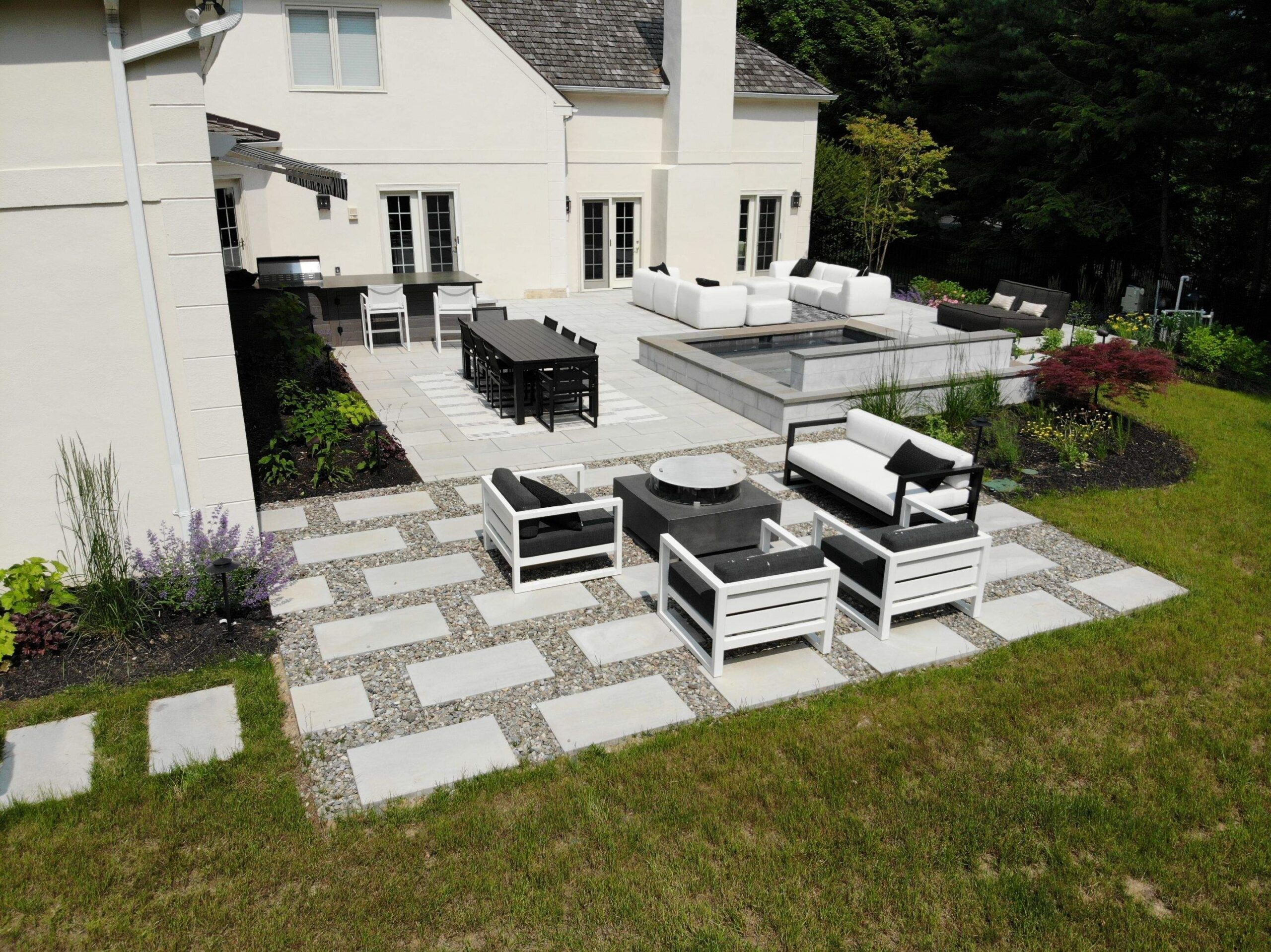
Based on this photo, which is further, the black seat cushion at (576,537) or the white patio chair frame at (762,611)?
the black seat cushion at (576,537)

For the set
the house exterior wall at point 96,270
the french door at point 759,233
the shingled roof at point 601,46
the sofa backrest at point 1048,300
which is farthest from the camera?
the french door at point 759,233

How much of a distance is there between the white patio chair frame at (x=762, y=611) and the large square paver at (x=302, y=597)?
103 inches

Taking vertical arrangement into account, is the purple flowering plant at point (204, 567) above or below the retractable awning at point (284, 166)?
below

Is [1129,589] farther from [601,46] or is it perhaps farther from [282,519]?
[601,46]

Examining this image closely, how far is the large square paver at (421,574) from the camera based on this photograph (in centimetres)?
701

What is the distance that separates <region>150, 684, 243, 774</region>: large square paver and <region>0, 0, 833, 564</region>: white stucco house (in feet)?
5.69

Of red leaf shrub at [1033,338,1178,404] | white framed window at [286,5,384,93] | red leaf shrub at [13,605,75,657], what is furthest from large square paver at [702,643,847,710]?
white framed window at [286,5,384,93]

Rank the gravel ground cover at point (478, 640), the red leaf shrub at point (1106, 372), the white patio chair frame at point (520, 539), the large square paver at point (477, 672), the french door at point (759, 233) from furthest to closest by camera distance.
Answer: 1. the french door at point (759, 233)
2. the red leaf shrub at point (1106, 372)
3. the white patio chair frame at point (520, 539)
4. the large square paver at point (477, 672)
5. the gravel ground cover at point (478, 640)

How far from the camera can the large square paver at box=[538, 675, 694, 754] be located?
533 centimetres

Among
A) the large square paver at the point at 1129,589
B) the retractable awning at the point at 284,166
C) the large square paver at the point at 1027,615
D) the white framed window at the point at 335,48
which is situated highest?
the white framed window at the point at 335,48

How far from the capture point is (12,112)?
576 cm

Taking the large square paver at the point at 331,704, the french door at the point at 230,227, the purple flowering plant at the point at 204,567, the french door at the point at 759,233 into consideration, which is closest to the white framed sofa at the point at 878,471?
the large square paver at the point at 331,704

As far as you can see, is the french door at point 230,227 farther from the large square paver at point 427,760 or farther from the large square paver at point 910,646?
the large square paver at point 910,646

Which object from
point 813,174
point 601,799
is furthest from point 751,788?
point 813,174
